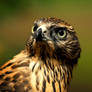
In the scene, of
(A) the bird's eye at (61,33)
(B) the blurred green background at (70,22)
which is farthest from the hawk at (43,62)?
(B) the blurred green background at (70,22)

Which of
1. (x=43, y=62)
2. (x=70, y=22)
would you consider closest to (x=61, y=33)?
(x=43, y=62)

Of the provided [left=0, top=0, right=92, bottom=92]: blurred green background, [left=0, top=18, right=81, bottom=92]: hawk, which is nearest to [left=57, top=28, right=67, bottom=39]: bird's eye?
[left=0, top=18, right=81, bottom=92]: hawk

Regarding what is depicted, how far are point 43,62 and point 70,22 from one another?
2288 mm

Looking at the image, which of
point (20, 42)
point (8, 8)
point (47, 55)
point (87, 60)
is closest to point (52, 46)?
point (47, 55)

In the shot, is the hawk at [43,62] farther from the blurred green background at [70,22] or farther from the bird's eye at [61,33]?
the blurred green background at [70,22]

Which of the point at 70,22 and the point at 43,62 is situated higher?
the point at 70,22

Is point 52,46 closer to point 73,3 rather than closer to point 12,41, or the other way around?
point 12,41

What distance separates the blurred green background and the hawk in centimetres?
154

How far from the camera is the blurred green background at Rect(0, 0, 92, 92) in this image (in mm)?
4023

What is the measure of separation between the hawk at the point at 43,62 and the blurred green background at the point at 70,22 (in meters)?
1.54

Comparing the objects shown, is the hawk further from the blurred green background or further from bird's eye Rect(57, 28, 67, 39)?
the blurred green background

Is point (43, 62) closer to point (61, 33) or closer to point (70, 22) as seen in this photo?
point (61, 33)

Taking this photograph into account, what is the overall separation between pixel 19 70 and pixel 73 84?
2.18 metres

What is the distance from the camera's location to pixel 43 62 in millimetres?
2211
